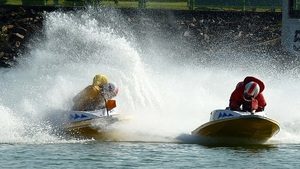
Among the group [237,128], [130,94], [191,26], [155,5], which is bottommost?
[237,128]

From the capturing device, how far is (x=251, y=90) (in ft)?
77.7

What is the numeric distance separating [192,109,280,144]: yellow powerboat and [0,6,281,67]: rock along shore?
24280mm

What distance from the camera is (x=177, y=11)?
5038cm

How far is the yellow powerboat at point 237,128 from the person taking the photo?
23156 millimetres

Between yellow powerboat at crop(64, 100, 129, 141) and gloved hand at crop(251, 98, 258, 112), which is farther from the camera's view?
yellow powerboat at crop(64, 100, 129, 141)

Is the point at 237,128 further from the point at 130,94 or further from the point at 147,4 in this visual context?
the point at 147,4

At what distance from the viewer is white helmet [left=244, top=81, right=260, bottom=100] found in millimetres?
23672

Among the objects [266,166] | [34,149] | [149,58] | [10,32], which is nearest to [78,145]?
[34,149]

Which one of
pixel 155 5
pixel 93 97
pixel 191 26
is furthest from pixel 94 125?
pixel 155 5

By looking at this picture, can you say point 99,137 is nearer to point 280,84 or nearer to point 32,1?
point 280,84

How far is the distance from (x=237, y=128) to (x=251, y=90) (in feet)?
2.73

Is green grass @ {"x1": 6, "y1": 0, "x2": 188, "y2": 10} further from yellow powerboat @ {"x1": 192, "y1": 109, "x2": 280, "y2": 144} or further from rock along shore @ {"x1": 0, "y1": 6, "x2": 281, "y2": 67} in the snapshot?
yellow powerboat @ {"x1": 192, "y1": 109, "x2": 280, "y2": 144}

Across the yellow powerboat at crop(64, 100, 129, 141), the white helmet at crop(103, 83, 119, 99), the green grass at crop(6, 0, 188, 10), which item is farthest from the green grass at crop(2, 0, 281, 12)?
the yellow powerboat at crop(64, 100, 129, 141)

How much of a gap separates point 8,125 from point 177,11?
25967 millimetres
